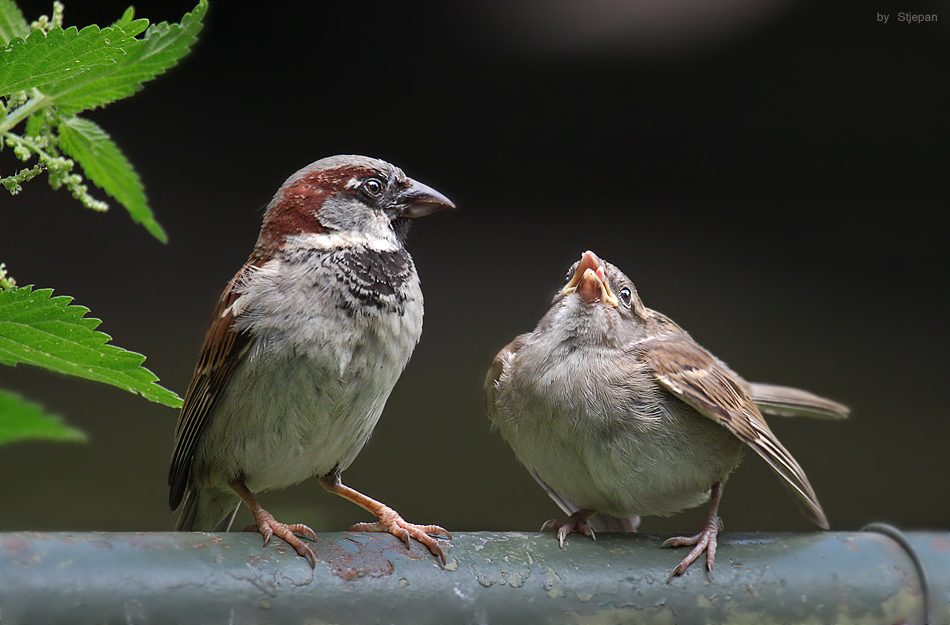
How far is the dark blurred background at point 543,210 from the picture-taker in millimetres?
2990

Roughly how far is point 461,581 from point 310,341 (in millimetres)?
455

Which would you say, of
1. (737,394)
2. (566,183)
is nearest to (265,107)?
(566,183)

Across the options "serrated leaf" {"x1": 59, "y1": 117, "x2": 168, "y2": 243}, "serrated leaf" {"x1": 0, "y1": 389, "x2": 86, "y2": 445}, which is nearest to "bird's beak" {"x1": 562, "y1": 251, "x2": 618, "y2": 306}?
"serrated leaf" {"x1": 59, "y1": 117, "x2": 168, "y2": 243}

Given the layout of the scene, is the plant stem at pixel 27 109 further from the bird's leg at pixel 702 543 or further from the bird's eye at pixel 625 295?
the bird's eye at pixel 625 295

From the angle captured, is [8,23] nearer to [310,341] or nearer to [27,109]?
[27,109]

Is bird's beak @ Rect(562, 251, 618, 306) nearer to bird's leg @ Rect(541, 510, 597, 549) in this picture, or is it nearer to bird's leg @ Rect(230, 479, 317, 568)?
bird's leg @ Rect(541, 510, 597, 549)

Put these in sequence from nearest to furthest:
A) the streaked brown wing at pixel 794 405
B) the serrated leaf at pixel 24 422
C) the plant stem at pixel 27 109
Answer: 1. the serrated leaf at pixel 24 422
2. the plant stem at pixel 27 109
3. the streaked brown wing at pixel 794 405

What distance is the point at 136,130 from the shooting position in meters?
3.00

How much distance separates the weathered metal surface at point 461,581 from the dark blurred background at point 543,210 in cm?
175

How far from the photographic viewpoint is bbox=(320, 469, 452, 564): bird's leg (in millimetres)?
1228

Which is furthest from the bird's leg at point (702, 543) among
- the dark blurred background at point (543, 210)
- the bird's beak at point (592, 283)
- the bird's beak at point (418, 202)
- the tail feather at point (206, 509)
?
the dark blurred background at point (543, 210)

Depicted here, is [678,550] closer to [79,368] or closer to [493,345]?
[79,368]

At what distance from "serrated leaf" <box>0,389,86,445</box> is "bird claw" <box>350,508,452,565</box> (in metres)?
0.69

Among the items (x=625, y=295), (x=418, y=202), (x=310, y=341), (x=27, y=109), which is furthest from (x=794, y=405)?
(x=27, y=109)
